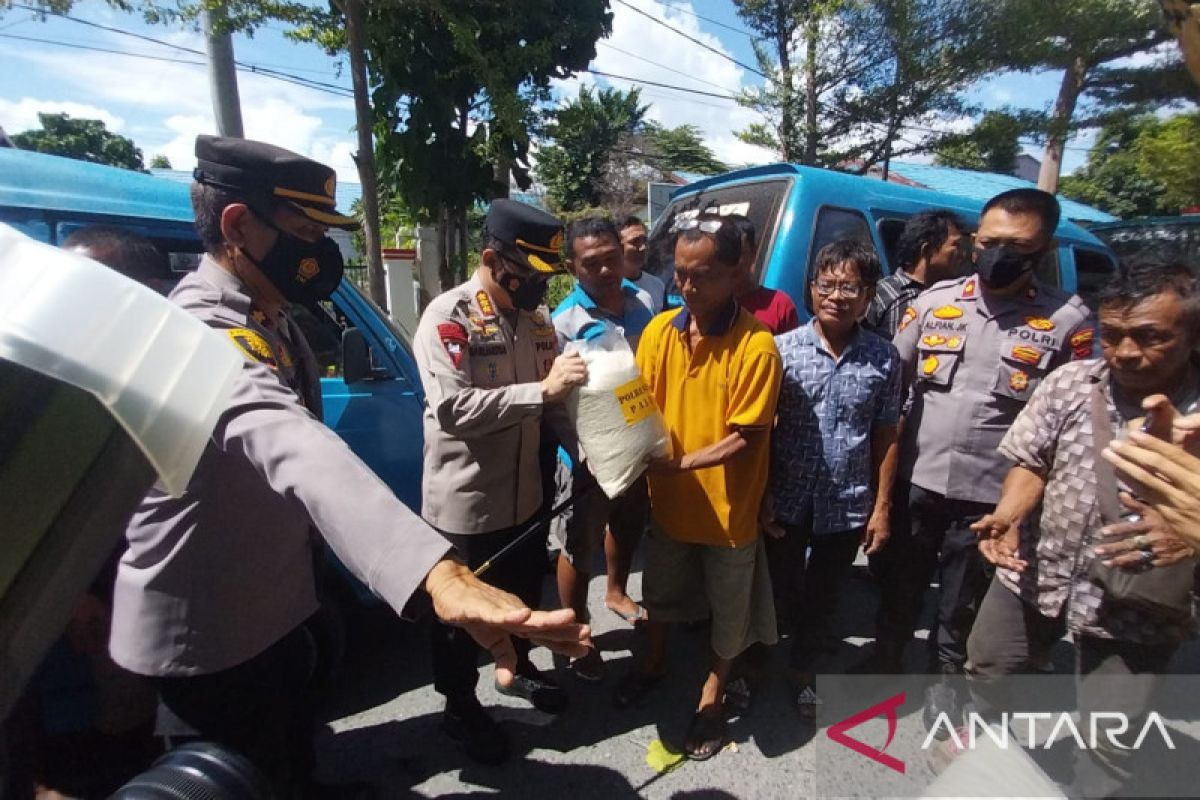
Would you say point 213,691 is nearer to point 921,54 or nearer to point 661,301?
point 661,301

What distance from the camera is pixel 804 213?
3.31 meters

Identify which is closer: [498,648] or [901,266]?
[498,648]

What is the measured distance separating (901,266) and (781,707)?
2221mm

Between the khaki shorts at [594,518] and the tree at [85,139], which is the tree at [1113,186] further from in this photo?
the tree at [85,139]

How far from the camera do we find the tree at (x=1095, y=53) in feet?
36.9

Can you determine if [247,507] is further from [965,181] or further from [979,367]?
[965,181]

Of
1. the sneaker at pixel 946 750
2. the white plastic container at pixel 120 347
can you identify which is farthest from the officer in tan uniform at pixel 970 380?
the white plastic container at pixel 120 347

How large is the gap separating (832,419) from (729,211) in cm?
176

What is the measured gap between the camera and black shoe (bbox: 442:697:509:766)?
2295mm

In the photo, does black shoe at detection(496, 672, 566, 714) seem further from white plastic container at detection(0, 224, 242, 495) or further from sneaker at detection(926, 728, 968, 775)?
white plastic container at detection(0, 224, 242, 495)

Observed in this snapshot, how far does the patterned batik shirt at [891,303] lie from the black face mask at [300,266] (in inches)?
95.6

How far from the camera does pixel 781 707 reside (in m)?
2.65

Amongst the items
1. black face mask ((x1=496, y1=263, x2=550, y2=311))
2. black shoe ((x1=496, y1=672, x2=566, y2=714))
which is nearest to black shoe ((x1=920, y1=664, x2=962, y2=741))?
black shoe ((x1=496, y1=672, x2=566, y2=714))

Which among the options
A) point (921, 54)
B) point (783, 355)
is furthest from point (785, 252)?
point (921, 54)
